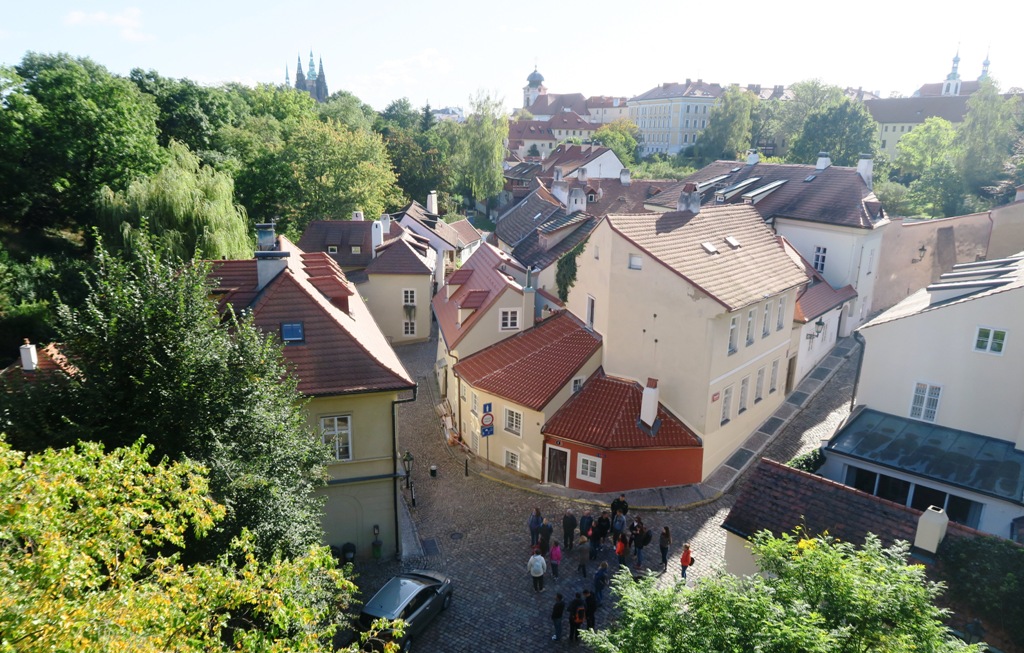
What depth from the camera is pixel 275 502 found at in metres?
12.9

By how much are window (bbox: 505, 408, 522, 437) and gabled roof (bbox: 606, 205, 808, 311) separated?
7533 mm

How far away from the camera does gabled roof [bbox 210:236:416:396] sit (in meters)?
18.2

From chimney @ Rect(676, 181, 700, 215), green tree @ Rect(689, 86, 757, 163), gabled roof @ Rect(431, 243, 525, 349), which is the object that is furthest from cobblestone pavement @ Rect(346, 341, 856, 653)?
green tree @ Rect(689, 86, 757, 163)

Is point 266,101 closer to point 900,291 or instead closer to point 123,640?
point 900,291

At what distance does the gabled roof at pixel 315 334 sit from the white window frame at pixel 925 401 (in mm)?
16228

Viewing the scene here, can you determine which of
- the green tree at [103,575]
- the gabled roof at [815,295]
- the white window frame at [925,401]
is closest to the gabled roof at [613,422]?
the white window frame at [925,401]

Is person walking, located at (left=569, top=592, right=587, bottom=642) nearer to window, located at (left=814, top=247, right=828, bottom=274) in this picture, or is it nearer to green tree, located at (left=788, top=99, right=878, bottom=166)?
window, located at (left=814, top=247, right=828, bottom=274)

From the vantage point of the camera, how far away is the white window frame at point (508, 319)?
28.7m

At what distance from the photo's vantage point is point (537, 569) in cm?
1719

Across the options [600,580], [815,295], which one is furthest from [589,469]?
[815,295]

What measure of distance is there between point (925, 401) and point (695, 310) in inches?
308

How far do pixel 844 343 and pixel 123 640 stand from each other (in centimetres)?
3791

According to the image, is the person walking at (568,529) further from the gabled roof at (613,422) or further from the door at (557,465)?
the door at (557,465)

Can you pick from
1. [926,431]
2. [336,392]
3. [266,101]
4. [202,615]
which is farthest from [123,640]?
[266,101]
